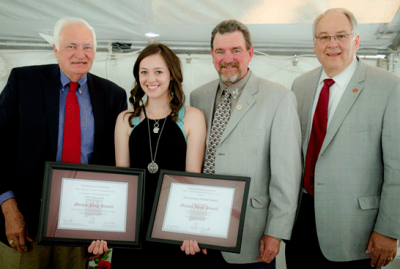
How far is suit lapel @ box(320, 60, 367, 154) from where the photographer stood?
183cm

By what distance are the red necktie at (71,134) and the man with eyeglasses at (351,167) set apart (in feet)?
5.10

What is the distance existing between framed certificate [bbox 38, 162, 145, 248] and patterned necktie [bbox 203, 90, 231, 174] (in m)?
0.44

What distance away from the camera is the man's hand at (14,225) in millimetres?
1900

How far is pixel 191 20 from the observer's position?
102 inches

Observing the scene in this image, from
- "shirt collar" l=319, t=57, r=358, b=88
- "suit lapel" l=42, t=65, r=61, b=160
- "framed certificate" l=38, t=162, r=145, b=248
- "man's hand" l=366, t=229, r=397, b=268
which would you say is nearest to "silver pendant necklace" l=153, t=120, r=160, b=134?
"framed certificate" l=38, t=162, r=145, b=248

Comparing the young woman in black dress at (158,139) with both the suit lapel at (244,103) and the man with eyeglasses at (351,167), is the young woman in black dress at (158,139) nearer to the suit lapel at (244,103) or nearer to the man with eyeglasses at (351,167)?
the suit lapel at (244,103)

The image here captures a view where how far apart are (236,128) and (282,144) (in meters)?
0.30

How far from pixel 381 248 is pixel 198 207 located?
3.69 ft

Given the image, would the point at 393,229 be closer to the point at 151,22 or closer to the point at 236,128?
the point at 236,128

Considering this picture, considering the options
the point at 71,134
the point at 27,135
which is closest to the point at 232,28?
the point at 71,134

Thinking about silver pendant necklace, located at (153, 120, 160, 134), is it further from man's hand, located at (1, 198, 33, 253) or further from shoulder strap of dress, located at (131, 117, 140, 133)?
man's hand, located at (1, 198, 33, 253)

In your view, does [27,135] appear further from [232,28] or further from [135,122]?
[232,28]

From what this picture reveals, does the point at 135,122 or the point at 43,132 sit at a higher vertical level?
the point at 135,122

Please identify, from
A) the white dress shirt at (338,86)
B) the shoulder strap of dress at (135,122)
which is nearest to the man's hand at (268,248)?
the white dress shirt at (338,86)
